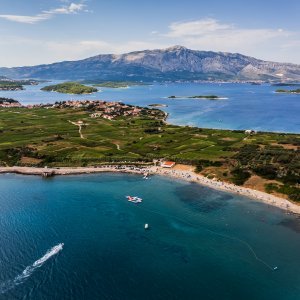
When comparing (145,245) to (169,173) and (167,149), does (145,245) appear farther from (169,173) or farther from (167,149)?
(167,149)

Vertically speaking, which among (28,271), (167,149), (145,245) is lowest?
(145,245)

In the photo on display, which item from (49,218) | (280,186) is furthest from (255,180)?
(49,218)

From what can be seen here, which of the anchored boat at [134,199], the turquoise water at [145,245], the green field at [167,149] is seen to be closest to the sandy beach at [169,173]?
the green field at [167,149]

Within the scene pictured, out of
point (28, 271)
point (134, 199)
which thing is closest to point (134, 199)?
point (134, 199)

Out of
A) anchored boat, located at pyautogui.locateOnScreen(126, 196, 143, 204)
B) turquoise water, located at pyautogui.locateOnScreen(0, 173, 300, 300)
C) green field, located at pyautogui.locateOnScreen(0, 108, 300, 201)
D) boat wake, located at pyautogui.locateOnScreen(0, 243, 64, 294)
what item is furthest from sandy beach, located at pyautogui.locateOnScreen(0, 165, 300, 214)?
boat wake, located at pyautogui.locateOnScreen(0, 243, 64, 294)

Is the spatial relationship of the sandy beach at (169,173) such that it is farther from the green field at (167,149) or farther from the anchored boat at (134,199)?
the anchored boat at (134,199)

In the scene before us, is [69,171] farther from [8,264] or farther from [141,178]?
[8,264]
